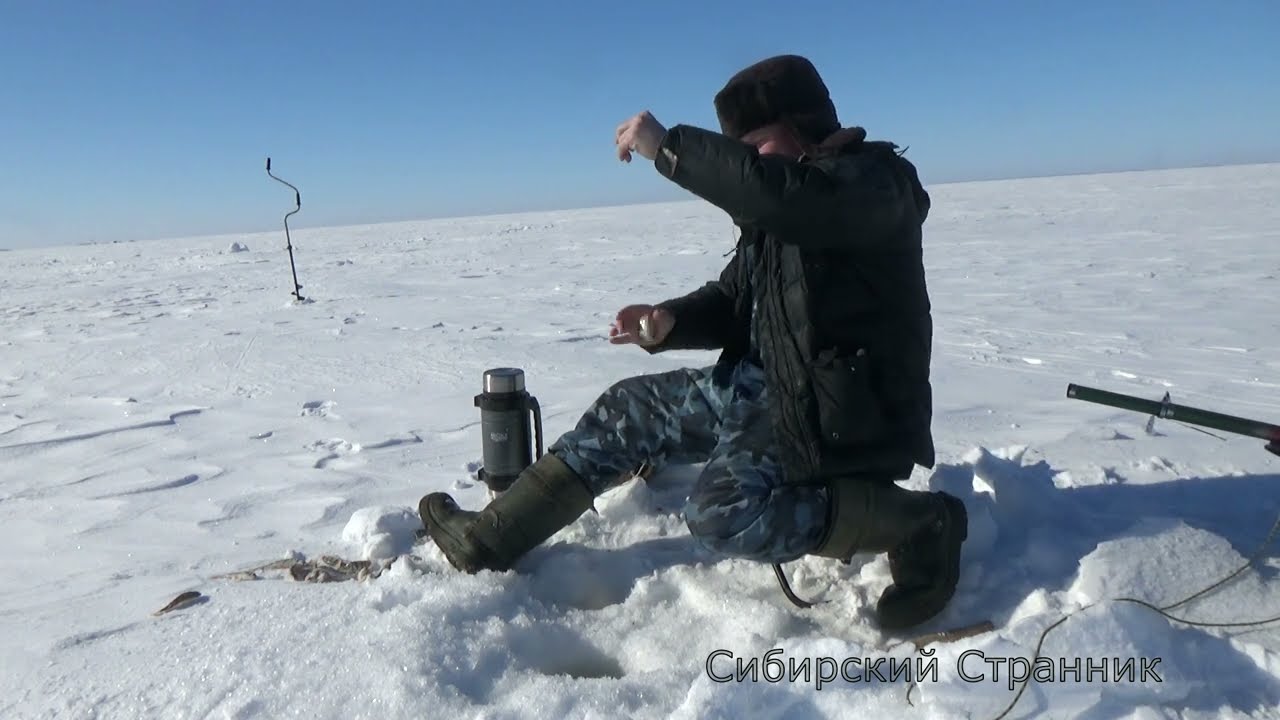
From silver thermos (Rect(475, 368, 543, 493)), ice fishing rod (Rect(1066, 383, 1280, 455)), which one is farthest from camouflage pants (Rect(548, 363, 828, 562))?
ice fishing rod (Rect(1066, 383, 1280, 455))

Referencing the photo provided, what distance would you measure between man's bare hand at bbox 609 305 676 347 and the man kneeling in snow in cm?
33

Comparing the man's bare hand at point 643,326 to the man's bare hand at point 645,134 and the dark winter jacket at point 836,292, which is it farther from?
the man's bare hand at point 645,134

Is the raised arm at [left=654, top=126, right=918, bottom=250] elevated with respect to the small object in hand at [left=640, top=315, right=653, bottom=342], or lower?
elevated

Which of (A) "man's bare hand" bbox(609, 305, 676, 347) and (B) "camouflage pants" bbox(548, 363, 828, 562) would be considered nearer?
(B) "camouflage pants" bbox(548, 363, 828, 562)

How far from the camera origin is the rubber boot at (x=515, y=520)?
6.80ft

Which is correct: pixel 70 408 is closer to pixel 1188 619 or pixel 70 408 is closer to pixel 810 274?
pixel 810 274

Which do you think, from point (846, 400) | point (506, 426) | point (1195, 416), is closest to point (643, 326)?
point (506, 426)

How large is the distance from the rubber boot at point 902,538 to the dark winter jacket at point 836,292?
58mm

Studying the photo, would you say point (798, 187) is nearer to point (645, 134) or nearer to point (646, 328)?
point (645, 134)

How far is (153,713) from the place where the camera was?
5.16 feet

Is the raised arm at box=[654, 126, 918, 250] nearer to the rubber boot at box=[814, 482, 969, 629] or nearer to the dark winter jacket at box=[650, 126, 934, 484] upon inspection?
the dark winter jacket at box=[650, 126, 934, 484]

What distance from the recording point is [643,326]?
229cm

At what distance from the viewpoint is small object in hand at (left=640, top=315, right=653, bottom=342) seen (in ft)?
7.42

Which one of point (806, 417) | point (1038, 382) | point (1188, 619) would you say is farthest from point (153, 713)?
point (1038, 382)
